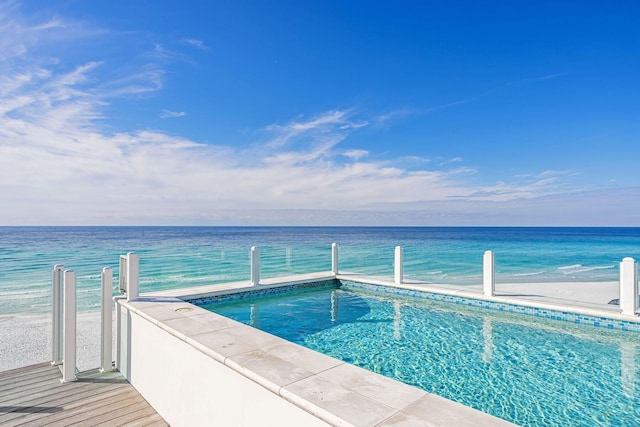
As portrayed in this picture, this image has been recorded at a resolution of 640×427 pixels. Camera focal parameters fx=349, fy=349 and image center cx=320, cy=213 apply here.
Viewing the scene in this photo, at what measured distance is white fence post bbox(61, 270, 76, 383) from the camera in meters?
3.13

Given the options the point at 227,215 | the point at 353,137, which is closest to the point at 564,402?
the point at 353,137

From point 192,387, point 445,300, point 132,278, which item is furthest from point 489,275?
point 132,278

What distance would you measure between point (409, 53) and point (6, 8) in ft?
28.2

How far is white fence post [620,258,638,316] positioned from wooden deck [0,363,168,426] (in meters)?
5.99

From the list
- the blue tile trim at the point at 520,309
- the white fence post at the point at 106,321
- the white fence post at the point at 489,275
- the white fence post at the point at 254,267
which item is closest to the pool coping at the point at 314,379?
the white fence post at the point at 106,321

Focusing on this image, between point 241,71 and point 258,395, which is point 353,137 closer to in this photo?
point 241,71

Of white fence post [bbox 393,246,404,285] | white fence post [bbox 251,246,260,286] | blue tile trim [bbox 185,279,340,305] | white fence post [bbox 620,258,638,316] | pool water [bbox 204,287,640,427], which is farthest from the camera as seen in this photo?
white fence post [bbox 393,246,404,285]

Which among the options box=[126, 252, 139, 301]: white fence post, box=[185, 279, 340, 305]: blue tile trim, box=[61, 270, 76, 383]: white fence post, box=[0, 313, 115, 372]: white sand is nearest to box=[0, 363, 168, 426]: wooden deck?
box=[61, 270, 76, 383]: white fence post

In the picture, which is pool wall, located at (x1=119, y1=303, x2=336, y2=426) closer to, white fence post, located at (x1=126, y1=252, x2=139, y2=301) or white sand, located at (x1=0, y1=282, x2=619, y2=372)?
white fence post, located at (x1=126, y1=252, x2=139, y2=301)

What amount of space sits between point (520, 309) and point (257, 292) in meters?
4.74

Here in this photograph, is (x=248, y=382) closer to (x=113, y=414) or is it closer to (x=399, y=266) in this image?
(x=113, y=414)

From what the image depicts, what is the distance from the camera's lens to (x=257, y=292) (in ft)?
23.0

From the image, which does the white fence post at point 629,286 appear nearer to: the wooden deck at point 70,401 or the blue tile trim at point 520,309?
the blue tile trim at point 520,309

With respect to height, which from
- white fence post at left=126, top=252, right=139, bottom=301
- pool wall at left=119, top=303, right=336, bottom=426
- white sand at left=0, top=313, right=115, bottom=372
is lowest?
white sand at left=0, top=313, right=115, bottom=372
